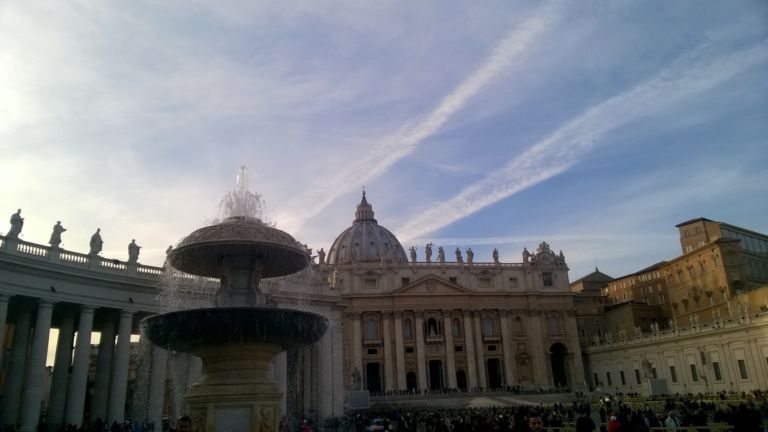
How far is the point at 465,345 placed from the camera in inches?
2874

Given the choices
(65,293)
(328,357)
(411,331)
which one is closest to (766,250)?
(411,331)

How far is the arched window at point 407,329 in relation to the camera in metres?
73.5

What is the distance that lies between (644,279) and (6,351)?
69558 millimetres

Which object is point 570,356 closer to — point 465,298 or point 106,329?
point 465,298

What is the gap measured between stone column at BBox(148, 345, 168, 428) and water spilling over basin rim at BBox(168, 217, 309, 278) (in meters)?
11.7

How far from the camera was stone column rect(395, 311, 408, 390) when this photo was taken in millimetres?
70562

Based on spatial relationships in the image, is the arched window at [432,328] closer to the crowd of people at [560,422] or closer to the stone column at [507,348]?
the stone column at [507,348]

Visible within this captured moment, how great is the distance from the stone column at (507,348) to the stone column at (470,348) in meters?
3.96

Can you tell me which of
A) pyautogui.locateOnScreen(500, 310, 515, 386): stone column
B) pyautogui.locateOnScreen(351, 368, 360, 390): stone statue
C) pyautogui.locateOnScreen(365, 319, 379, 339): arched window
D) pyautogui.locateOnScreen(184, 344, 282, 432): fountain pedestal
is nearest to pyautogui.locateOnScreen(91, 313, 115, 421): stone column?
pyautogui.locateOnScreen(184, 344, 282, 432): fountain pedestal

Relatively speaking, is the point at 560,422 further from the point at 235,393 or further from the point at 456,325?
the point at 456,325

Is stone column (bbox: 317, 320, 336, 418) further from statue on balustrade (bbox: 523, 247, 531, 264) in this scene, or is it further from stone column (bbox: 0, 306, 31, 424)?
statue on balustrade (bbox: 523, 247, 531, 264)

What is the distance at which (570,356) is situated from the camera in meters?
74.5

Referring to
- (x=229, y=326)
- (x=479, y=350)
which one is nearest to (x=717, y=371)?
(x=479, y=350)

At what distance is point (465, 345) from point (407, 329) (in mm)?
7462
